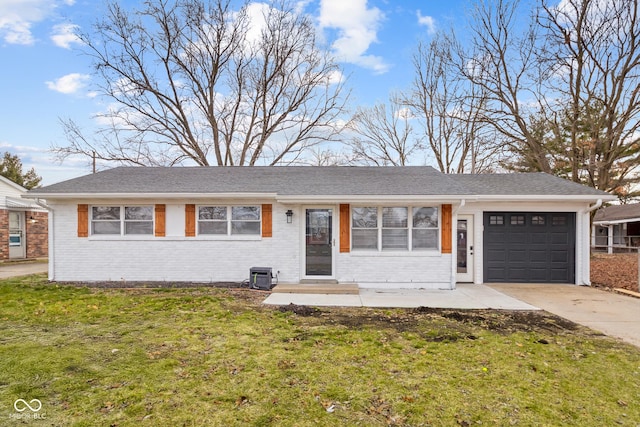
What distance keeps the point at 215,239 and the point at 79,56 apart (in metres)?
17.2

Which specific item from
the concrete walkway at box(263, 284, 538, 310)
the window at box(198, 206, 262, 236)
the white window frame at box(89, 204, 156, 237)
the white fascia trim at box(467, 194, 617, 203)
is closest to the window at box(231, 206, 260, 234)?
the window at box(198, 206, 262, 236)

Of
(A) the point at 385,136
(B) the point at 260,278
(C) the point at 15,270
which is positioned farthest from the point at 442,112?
(C) the point at 15,270

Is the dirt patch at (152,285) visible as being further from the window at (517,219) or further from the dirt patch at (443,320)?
the window at (517,219)

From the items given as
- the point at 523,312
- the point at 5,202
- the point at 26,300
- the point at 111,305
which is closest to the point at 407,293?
the point at 523,312

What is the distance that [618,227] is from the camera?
92.4ft

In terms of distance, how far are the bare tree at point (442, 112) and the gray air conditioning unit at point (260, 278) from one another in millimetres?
17609

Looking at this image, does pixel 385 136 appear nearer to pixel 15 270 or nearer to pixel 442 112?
pixel 442 112

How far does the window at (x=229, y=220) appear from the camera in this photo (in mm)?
10141

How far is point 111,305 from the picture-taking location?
24.5 ft

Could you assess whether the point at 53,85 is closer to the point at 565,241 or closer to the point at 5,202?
the point at 5,202

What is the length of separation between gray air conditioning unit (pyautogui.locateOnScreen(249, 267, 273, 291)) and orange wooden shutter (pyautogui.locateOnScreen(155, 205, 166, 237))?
2980mm

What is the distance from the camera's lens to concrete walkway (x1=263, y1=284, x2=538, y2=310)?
7.72 meters

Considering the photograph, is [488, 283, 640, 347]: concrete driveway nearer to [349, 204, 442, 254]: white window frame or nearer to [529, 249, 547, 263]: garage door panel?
[529, 249, 547, 263]: garage door panel

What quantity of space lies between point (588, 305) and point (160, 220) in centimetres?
1112
